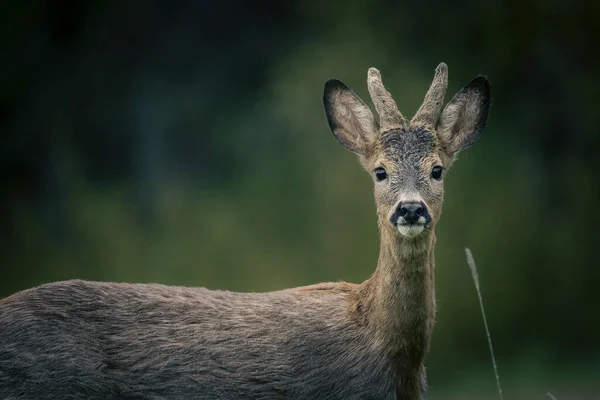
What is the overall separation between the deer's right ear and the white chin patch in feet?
3.19

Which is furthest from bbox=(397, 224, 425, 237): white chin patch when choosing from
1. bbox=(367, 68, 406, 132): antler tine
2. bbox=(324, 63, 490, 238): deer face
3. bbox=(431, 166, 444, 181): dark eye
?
bbox=(367, 68, 406, 132): antler tine

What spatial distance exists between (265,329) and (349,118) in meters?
1.58

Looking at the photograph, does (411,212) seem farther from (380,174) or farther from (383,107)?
(383,107)

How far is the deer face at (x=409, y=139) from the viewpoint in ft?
24.2

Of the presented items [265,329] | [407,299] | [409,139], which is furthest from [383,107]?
[265,329]

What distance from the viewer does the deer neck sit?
291 inches

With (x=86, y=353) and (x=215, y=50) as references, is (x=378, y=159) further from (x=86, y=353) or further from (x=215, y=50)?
(x=215, y=50)

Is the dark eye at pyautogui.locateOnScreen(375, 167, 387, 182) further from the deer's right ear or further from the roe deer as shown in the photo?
the deer's right ear

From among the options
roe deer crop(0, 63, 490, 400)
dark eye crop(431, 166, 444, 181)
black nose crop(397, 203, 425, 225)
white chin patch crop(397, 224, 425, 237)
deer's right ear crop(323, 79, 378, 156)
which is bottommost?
roe deer crop(0, 63, 490, 400)

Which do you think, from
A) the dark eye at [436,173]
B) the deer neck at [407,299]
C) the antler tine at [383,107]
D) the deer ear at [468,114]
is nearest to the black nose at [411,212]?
the deer neck at [407,299]

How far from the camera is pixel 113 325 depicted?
729 cm

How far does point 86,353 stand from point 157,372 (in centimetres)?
43

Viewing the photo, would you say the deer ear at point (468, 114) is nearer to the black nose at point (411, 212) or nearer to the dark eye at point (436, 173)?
the dark eye at point (436, 173)

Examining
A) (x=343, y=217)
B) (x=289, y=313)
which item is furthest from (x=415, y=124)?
(x=343, y=217)
